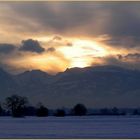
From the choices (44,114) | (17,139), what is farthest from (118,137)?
(44,114)

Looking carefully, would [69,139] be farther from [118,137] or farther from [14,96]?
[14,96]

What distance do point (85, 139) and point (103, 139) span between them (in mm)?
557

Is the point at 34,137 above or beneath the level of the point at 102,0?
beneath

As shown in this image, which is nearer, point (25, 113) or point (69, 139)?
point (69, 139)

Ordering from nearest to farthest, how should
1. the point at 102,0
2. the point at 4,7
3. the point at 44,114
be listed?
the point at 102,0 < the point at 4,7 < the point at 44,114

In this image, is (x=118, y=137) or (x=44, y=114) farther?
(x=44, y=114)

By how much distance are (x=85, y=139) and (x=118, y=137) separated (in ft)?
3.67

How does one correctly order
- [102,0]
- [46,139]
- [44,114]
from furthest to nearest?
1. [44,114]
2. [46,139]
3. [102,0]

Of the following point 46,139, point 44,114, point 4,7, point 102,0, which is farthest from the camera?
point 44,114

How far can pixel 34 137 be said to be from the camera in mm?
15938

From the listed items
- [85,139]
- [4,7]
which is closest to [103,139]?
[85,139]

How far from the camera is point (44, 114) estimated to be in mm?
45500

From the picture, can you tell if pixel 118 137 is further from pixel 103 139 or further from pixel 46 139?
pixel 46 139

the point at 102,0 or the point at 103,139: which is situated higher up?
the point at 102,0
